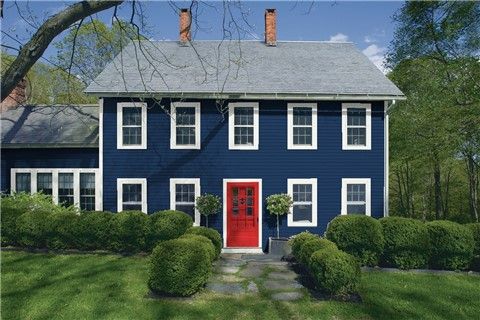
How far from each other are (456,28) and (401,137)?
7.84 m

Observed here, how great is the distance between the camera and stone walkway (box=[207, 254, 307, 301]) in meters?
8.78

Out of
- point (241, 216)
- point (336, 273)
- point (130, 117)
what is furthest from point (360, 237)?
point (130, 117)

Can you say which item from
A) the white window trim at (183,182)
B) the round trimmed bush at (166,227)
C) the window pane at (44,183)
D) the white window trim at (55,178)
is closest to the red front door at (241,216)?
the white window trim at (183,182)

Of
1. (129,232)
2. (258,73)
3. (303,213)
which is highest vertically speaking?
(258,73)

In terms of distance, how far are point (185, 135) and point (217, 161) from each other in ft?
5.48

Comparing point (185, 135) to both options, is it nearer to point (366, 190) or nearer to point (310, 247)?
point (310, 247)

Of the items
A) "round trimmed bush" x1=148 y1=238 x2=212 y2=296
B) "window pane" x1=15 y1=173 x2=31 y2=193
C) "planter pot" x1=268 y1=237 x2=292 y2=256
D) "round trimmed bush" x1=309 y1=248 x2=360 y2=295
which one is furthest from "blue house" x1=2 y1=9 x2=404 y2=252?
"round trimmed bush" x1=148 y1=238 x2=212 y2=296

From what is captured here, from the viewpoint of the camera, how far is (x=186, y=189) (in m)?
14.2

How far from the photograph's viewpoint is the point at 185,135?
14258mm

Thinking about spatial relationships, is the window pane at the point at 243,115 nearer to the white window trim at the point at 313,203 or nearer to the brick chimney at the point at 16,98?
the white window trim at the point at 313,203

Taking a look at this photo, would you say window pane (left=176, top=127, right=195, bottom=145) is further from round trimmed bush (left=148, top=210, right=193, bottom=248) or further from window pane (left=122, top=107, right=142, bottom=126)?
round trimmed bush (left=148, top=210, right=193, bottom=248)

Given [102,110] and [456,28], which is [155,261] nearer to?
[102,110]

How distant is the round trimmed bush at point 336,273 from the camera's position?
8195 millimetres

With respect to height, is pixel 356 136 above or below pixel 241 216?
above
